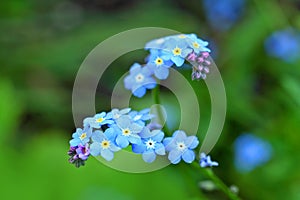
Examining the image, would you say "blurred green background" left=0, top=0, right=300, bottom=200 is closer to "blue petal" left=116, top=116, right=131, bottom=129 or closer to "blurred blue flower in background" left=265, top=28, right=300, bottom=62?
"blurred blue flower in background" left=265, top=28, right=300, bottom=62

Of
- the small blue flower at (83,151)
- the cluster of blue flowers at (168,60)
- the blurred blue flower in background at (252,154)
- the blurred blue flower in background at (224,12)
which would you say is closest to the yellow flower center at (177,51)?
the cluster of blue flowers at (168,60)

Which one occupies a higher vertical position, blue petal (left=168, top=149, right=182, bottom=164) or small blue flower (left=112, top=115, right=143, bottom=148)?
small blue flower (left=112, top=115, right=143, bottom=148)

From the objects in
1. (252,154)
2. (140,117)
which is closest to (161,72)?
(140,117)

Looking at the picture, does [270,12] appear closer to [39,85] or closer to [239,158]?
[239,158]

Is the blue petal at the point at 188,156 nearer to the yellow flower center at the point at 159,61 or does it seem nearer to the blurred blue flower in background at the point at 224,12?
the yellow flower center at the point at 159,61

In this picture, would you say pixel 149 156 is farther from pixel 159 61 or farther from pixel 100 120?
pixel 159 61

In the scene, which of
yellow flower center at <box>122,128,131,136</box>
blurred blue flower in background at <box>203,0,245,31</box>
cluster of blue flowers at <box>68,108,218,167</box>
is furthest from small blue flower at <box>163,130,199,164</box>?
blurred blue flower in background at <box>203,0,245,31</box>
